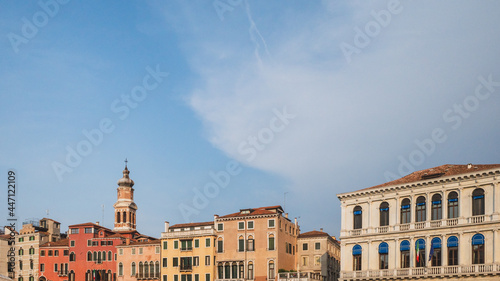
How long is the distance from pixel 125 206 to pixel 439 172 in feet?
197

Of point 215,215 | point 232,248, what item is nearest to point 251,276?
point 232,248

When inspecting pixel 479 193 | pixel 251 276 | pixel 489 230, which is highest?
pixel 479 193

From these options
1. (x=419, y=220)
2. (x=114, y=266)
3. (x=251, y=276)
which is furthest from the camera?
(x=114, y=266)

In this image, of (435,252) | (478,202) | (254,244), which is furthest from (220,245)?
(478,202)

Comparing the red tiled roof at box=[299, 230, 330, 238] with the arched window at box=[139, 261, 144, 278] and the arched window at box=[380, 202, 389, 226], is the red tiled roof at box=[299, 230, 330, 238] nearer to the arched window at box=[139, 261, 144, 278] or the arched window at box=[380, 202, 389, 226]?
the arched window at box=[380, 202, 389, 226]

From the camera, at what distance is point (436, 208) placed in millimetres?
52062

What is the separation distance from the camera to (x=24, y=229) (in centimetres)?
9162

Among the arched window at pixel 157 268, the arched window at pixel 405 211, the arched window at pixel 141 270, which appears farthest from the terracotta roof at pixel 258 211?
the arched window at pixel 405 211

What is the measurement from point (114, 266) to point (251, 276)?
883 inches

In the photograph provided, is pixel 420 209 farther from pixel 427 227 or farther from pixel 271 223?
pixel 271 223

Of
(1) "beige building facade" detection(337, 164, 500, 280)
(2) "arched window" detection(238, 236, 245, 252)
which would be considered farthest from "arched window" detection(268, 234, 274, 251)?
(1) "beige building facade" detection(337, 164, 500, 280)

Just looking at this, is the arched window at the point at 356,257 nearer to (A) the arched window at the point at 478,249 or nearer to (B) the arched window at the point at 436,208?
(B) the arched window at the point at 436,208

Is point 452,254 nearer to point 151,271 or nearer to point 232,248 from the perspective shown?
point 232,248

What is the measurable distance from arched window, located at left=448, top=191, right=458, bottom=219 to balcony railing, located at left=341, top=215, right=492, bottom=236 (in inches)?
24.0
